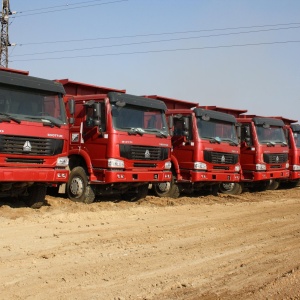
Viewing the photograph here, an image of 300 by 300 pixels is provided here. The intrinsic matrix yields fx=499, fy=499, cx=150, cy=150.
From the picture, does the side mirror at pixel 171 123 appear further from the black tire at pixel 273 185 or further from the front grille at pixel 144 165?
the black tire at pixel 273 185

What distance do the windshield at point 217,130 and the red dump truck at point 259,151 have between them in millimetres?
1537

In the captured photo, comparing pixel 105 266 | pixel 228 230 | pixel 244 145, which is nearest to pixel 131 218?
pixel 228 230

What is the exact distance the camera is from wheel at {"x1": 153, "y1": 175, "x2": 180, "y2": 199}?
603 inches

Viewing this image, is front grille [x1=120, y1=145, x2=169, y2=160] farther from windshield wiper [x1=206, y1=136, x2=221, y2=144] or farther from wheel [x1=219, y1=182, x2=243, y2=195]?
wheel [x1=219, y1=182, x2=243, y2=195]

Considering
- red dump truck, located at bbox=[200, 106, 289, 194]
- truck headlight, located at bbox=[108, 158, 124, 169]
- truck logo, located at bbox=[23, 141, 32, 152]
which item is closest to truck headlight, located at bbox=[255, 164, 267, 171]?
red dump truck, located at bbox=[200, 106, 289, 194]

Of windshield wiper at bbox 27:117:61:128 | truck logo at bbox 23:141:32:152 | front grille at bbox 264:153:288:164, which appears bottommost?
truck logo at bbox 23:141:32:152

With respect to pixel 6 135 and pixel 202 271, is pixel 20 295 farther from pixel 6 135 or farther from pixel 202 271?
pixel 6 135

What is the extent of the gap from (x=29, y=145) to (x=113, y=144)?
2.44m

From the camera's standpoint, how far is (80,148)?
12.8 m

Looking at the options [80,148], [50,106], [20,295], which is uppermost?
[50,106]

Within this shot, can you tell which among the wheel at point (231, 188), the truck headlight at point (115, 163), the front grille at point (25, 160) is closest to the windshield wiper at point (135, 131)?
the truck headlight at point (115, 163)

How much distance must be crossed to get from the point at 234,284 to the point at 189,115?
33.2 feet

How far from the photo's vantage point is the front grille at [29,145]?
388 inches

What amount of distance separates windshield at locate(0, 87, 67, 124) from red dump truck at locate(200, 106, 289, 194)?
28.0 feet
